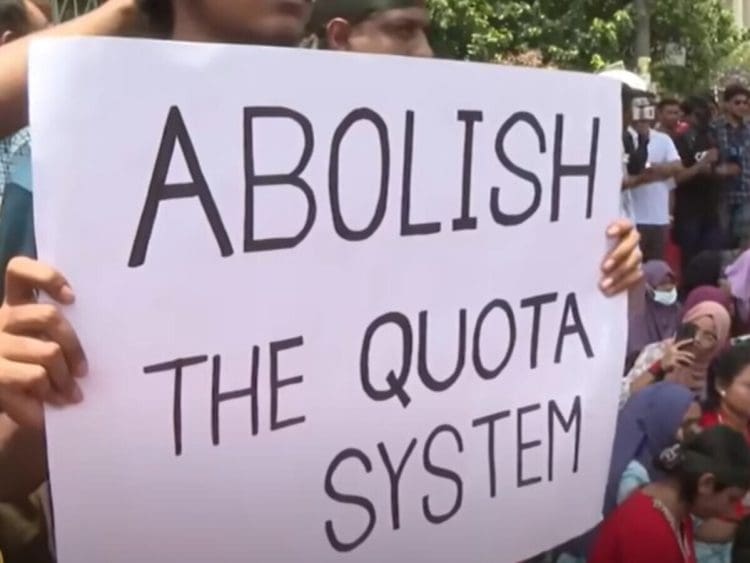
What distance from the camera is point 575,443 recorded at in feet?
5.73

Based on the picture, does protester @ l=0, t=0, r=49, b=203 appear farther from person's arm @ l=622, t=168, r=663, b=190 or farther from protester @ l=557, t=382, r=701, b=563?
person's arm @ l=622, t=168, r=663, b=190

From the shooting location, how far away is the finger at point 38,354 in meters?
1.24

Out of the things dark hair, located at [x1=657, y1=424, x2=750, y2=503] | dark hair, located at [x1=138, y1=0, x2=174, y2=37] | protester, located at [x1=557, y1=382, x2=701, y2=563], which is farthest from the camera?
protester, located at [x1=557, y1=382, x2=701, y2=563]

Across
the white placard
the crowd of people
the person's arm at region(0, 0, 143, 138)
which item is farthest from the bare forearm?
the person's arm at region(0, 0, 143, 138)

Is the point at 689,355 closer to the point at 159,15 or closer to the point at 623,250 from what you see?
the point at 623,250

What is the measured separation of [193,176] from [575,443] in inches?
24.7

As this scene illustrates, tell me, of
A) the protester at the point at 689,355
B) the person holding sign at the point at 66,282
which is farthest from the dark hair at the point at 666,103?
the person holding sign at the point at 66,282

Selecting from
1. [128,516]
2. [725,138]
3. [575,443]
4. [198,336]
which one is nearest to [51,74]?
[198,336]

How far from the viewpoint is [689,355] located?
14.5 feet

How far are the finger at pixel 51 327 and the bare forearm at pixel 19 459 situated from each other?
0.10 meters

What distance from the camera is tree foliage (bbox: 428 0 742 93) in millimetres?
21391

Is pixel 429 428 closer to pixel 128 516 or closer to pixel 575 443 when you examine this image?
pixel 575 443

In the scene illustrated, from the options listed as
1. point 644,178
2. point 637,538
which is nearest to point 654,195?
point 644,178

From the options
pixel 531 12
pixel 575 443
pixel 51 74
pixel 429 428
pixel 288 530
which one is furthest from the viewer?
pixel 531 12
